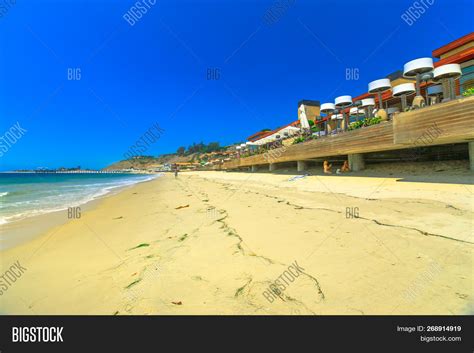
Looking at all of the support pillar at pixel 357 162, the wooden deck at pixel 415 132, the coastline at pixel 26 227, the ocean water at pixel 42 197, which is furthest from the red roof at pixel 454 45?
the ocean water at pixel 42 197

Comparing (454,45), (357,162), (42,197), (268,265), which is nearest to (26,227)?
(268,265)

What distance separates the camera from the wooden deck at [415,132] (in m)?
6.57

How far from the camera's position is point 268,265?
271cm

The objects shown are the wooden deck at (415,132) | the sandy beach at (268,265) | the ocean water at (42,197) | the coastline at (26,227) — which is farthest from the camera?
the ocean water at (42,197)

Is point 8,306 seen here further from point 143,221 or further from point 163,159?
point 163,159

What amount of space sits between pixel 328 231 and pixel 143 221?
4797 mm

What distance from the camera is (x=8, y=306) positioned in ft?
8.15

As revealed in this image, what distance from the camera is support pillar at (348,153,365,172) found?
1251 cm

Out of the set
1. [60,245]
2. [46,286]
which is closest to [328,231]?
[46,286]

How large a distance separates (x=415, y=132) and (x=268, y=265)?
8312 mm

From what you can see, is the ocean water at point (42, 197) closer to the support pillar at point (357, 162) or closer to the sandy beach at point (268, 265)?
the sandy beach at point (268, 265)

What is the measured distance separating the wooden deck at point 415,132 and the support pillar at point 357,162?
127cm

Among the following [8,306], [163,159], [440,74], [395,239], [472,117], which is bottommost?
[8,306]
